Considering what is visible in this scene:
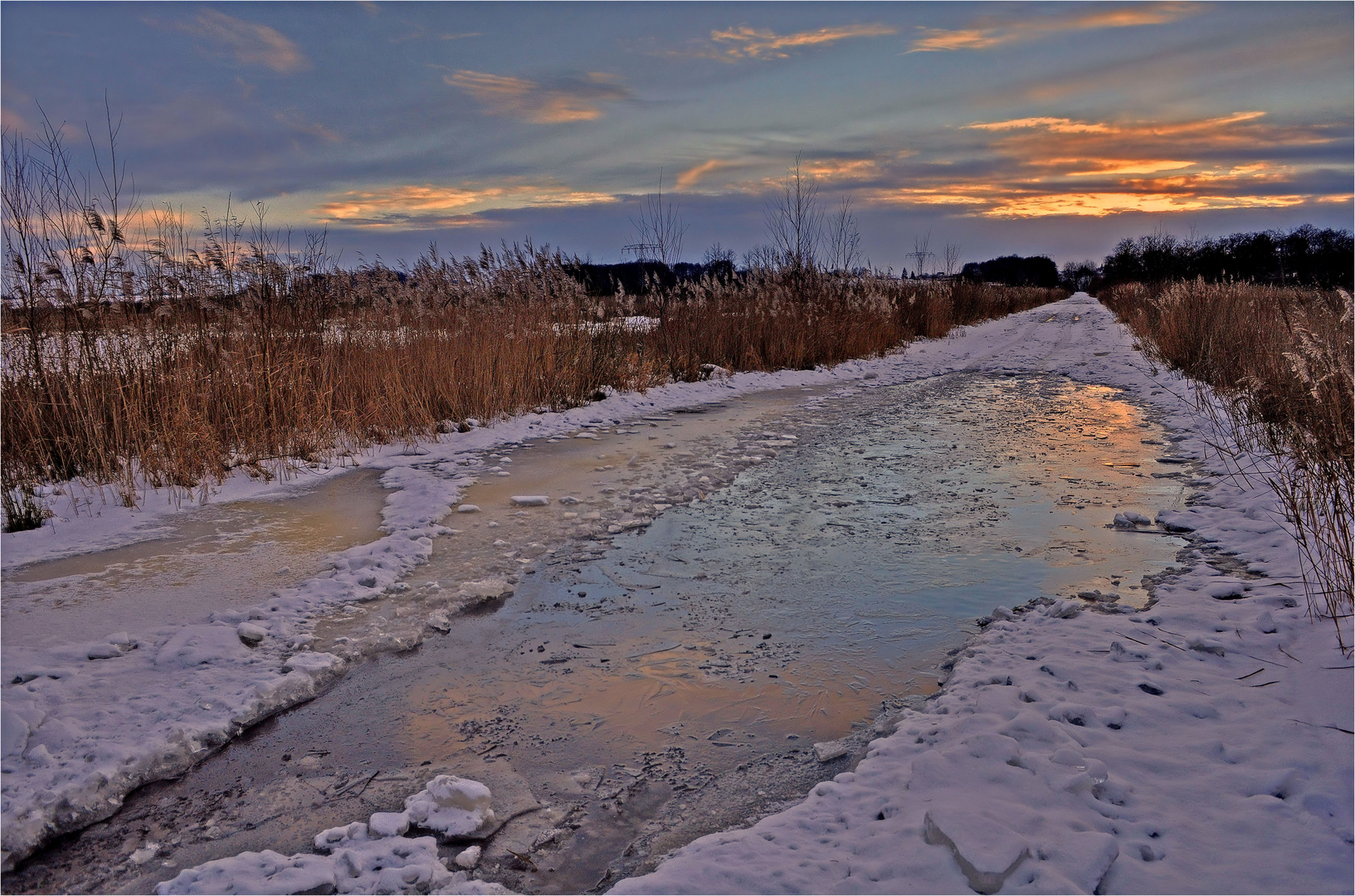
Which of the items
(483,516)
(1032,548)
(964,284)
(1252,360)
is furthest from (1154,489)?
(964,284)

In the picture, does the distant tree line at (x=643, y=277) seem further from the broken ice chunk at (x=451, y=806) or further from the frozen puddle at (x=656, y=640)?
the broken ice chunk at (x=451, y=806)

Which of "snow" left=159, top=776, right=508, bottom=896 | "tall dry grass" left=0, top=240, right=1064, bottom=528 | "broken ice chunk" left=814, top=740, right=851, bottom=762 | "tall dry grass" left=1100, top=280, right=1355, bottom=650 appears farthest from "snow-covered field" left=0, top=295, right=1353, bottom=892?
"tall dry grass" left=0, top=240, right=1064, bottom=528

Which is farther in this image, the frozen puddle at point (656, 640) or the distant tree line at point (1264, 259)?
the distant tree line at point (1264, 259)

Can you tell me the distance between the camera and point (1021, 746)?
2.55 m

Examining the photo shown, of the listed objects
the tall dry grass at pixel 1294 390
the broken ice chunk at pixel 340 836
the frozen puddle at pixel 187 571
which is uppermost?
the tall dry grass at pixel 1294 390

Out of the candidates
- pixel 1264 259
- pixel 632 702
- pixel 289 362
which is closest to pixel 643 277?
pixel 289 362

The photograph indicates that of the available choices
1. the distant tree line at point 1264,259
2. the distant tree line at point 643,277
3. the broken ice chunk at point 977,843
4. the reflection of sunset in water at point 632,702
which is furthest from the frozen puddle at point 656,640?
the distant tree line at point 1264,259

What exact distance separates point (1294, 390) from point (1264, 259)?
128 ft

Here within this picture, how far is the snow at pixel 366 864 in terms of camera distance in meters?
2.11

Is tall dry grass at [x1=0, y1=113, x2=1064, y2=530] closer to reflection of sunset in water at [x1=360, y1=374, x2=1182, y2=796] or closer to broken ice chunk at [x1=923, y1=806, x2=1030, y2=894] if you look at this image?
reflection of sunset in water at [x1=360, y1=374, x2=1182, y2=796]

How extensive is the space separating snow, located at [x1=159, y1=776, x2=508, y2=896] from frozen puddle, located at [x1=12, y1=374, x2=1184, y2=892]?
10 centimetres

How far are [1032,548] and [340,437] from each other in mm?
6704

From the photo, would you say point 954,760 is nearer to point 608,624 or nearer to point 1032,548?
point 608,624

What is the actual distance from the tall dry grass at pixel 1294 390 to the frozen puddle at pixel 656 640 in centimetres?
77
